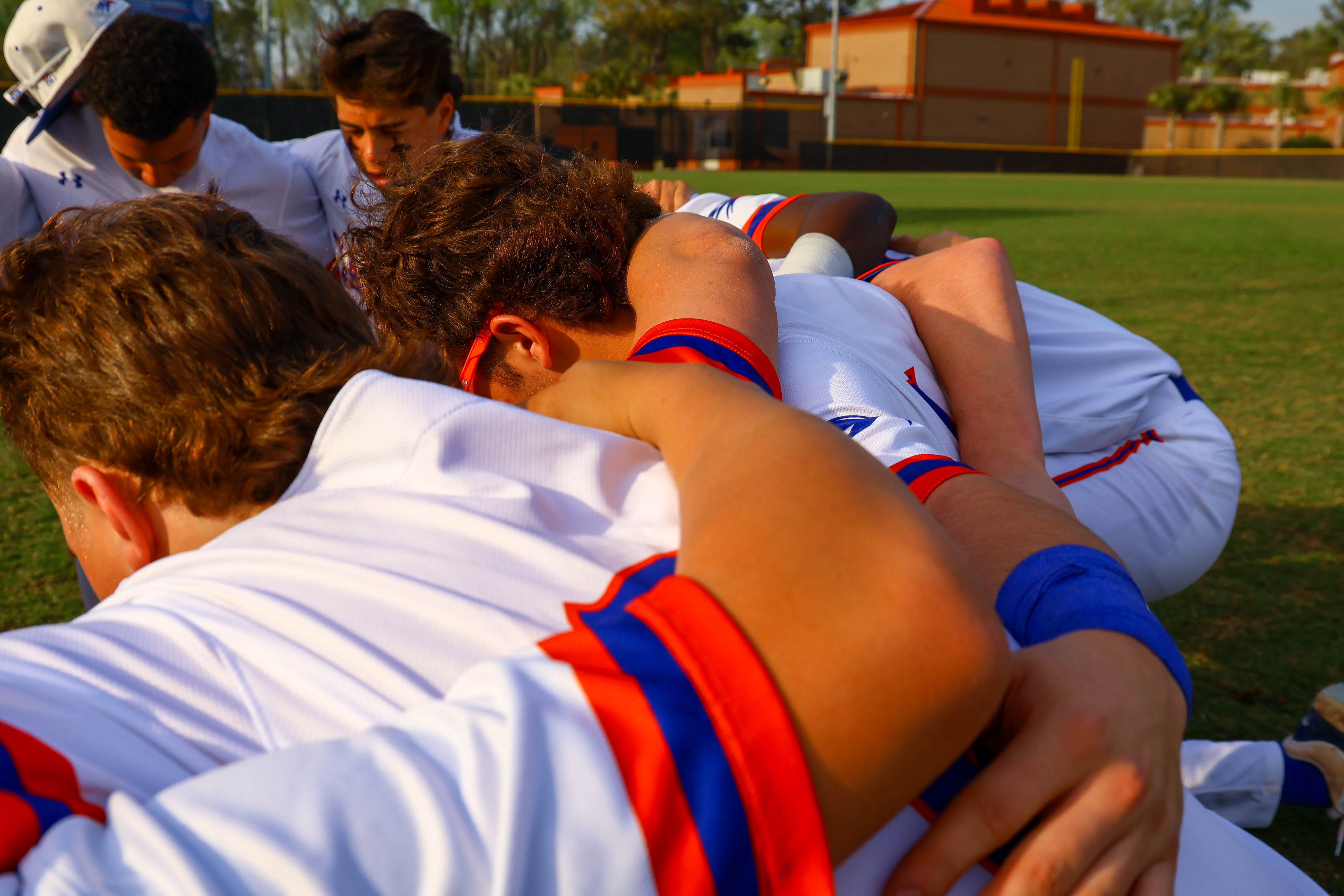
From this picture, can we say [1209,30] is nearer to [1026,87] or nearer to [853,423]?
[1026,87]

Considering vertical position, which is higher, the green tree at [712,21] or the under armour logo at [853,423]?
the green tree at [712,21]

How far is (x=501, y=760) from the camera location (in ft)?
2.33

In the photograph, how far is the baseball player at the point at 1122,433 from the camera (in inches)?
90.5

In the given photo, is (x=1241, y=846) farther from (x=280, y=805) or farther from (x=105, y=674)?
(x=105, y=674)

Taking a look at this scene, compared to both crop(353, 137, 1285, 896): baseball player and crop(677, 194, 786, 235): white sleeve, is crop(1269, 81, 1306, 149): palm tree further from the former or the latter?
crop(353, 137, 1285, 896): baseball player

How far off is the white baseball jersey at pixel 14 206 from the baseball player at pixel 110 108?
0.04 meters

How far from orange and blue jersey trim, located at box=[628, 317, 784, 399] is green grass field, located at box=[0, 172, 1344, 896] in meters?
0.94

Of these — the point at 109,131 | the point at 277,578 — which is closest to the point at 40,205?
the point at 109,131

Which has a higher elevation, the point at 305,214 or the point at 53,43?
the point at 53,43

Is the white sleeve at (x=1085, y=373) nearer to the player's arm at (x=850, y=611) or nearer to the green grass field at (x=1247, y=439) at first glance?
the green grass field at (x=1247, y=439)

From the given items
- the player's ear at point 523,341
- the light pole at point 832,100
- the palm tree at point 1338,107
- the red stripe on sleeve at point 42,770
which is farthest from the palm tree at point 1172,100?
the red stripe on sleeve at point 42,770

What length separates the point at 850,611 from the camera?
2.60 ft

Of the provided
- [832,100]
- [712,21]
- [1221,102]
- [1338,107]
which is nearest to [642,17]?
[712,21]

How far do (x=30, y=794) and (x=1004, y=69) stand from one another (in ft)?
180
